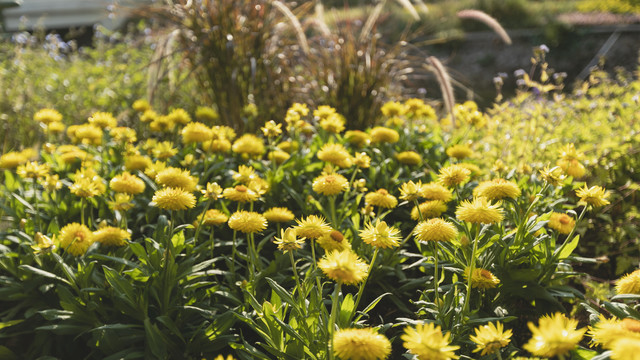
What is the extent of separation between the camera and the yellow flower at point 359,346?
0.92m

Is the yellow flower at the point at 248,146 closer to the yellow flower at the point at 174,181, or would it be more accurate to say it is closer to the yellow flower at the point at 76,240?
the yellow flower at the point at 174,181

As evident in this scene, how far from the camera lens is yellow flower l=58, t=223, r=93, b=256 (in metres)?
1.62

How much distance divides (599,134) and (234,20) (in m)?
2.46

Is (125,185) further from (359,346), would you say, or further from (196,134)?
(359,346)

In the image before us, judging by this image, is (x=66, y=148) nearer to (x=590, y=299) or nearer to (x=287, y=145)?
(x=287, y=145)

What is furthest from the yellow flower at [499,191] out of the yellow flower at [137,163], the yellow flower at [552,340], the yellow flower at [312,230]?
the yellow flower at [137,163]

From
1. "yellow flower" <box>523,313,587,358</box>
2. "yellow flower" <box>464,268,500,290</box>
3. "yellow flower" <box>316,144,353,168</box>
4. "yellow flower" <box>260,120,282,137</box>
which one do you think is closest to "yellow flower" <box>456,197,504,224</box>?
"yellow flower" <box>464,268,500,290</box>

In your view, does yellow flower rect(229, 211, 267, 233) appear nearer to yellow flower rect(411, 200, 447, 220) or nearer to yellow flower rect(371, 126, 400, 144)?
yellow flower rect(411, 200, 447, 220)

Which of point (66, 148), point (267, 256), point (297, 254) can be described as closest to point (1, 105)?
point (66, 148)

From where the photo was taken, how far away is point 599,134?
117 inches

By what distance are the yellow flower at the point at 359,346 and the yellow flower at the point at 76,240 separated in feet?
3.48

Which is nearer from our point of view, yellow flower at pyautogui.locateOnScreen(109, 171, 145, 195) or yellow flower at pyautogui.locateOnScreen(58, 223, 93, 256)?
yellow flower at pyautogui.locateOnScreen(58, 223, 93, 256)

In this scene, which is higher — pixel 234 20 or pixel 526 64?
pixel 234 20

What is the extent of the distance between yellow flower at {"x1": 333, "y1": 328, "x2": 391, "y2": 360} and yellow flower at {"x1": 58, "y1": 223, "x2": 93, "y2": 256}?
106 centimetres
